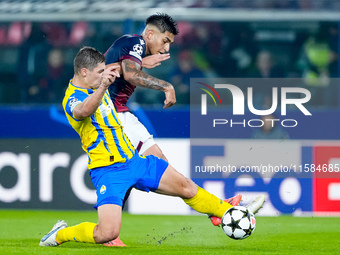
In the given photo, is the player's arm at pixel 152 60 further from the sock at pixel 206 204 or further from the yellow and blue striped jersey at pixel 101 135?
the sock at pixel 206 204

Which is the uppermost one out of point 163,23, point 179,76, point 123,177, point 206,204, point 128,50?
point 163,23

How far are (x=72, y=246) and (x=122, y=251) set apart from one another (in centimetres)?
73

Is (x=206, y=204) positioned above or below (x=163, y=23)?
below

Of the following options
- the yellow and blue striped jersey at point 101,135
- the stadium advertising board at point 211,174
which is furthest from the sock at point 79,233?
the stadium advertising board at point 211,174

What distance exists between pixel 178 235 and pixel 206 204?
161 centimetres

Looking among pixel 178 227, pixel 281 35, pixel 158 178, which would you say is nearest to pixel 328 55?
pixel 281 35

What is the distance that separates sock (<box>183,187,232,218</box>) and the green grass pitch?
1.05 feet

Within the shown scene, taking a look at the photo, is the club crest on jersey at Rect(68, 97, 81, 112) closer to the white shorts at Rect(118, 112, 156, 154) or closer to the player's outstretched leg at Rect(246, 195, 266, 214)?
the white shorts at Rect(118, 112, 156, 154)

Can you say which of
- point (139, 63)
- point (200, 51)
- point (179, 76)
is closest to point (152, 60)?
point (139, 63)

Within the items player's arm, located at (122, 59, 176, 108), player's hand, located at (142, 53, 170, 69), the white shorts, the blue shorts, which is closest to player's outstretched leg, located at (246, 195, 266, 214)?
the blue shorts

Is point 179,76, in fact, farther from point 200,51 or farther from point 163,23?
point 163,23

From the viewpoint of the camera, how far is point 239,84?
10188 millimetres

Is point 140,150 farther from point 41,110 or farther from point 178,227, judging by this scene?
point 41,110

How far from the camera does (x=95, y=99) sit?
17.9ft
